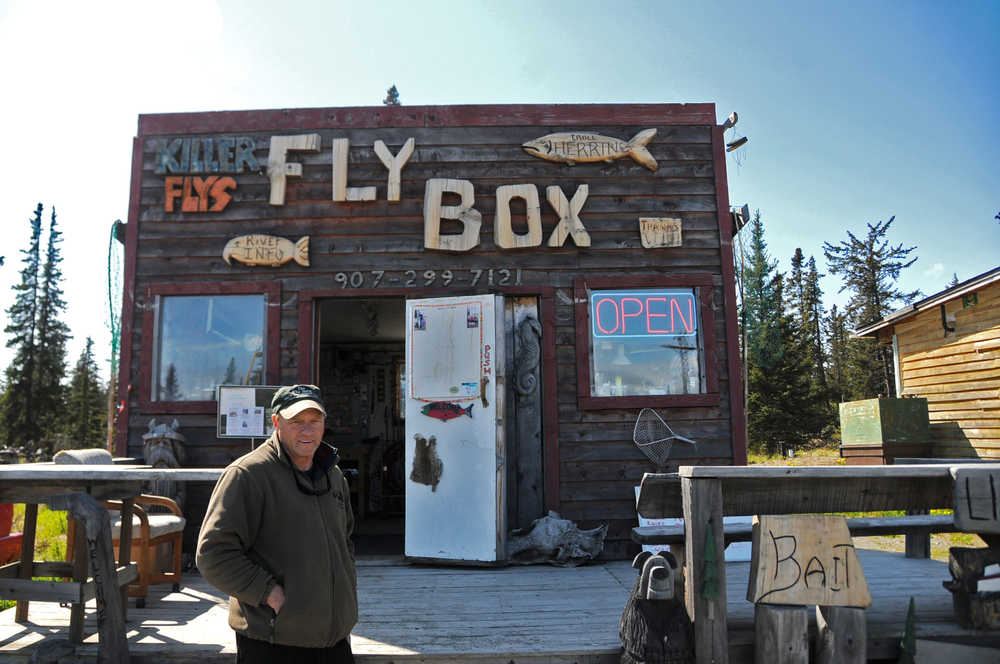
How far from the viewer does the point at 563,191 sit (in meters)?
6.67

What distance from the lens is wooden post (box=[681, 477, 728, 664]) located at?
3.03 meters

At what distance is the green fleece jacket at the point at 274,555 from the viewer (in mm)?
2264

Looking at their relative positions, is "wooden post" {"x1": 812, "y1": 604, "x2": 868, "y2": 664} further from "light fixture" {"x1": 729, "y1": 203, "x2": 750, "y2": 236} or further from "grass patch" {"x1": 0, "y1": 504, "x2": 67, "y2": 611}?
"grass patch" {"x1": 0, "y1": 504, "x2": 67, "y2": 611}

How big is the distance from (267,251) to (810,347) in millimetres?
32396

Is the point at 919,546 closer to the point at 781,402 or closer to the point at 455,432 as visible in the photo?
the point at 455,432

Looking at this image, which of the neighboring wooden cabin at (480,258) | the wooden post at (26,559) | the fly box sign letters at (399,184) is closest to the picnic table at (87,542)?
the wooden post at (26,559)

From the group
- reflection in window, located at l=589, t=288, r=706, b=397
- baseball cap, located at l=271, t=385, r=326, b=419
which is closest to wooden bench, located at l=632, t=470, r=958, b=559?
baseball cap, located at l=271, t=385, r=326, b=419

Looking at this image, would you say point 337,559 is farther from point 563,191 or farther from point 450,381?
point 563,191

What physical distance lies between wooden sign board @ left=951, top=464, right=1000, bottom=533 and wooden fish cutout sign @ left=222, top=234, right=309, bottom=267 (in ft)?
18.1

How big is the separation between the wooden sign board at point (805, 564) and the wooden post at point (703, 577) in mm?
188

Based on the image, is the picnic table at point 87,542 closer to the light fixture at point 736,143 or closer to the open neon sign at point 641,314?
the open neon sign at point 641,314

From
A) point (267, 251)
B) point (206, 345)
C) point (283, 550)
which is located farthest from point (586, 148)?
point (283, 550)

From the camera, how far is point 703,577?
120 inches

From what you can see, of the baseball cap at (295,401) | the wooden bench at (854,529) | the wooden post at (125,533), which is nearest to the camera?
the baseball cap at (295,401)
